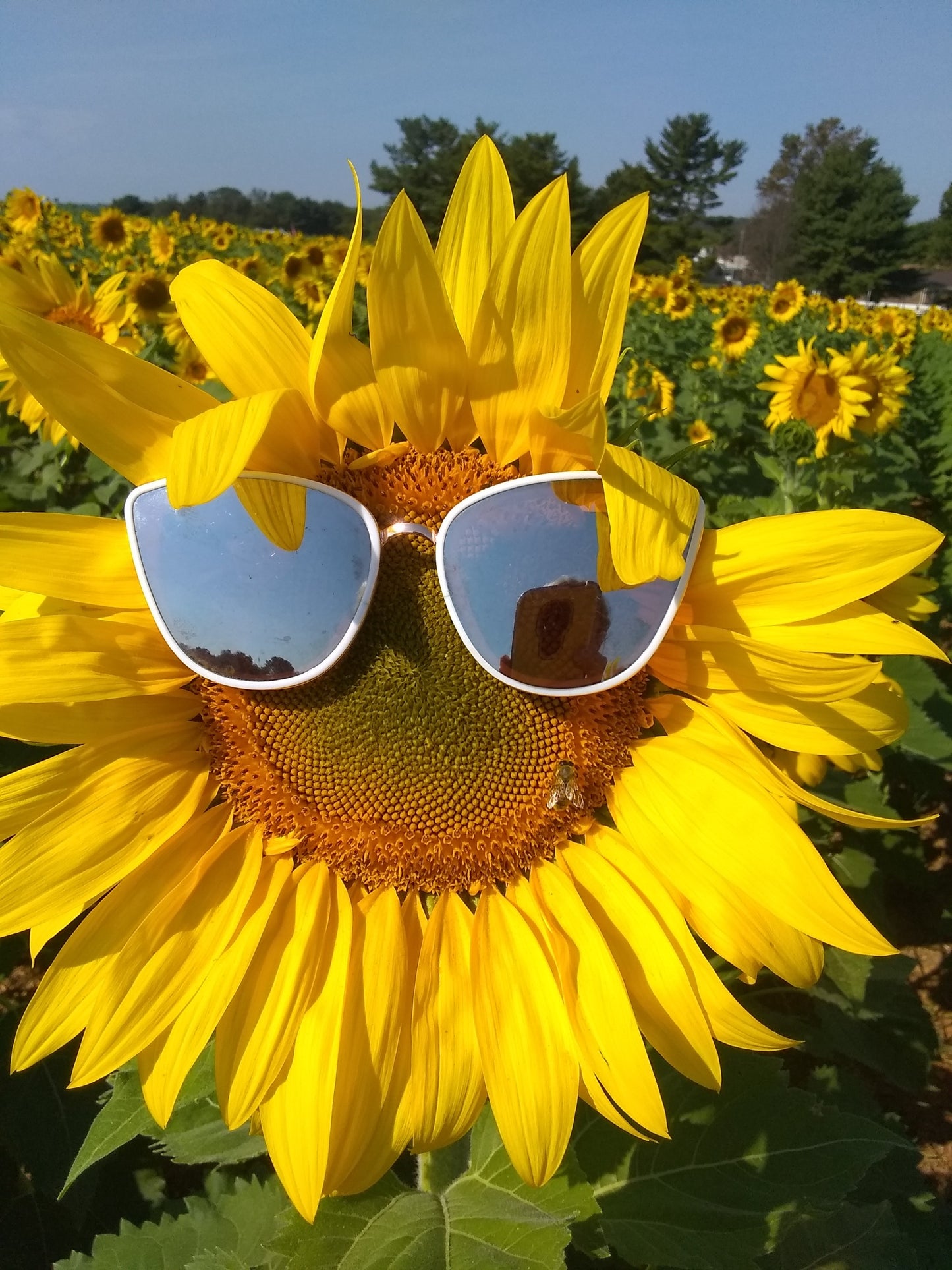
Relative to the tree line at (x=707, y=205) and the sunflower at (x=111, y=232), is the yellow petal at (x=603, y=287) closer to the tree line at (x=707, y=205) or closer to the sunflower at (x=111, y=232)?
the sunflower at (x=111, y=232)

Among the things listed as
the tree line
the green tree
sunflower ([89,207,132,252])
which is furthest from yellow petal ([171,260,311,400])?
the green tree

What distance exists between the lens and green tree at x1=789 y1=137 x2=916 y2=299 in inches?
1406

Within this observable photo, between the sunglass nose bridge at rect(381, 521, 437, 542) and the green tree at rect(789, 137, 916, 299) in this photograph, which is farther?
the green tree at rect(789, 137, 916, 299)

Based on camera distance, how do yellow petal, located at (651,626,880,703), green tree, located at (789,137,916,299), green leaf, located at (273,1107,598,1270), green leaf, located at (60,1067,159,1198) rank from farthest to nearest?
green tree, located at (789,137,916,299), green leaf, located at (60,1067,159,1198), green leaf, located at (273,1107,598,1270), yellow petal, located at (651,626,880,703)

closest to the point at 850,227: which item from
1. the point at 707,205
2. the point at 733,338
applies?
the point at 707,205

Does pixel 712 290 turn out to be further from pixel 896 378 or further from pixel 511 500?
pixel 511 500

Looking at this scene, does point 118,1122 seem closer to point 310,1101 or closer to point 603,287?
point 310,1101

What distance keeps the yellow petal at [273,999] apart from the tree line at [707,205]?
24172 millimetres

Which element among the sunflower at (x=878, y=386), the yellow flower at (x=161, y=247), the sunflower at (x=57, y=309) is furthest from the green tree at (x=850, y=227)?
the sunflower at (x=57, y=309)

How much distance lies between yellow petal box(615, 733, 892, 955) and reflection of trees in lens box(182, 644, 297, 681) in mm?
497

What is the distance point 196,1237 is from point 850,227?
136 feet

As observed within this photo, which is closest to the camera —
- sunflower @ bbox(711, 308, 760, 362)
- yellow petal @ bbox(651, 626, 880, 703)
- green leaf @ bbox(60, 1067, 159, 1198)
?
yellow petal @ bbox(651, 626, 880, 703)

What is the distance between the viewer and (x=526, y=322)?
102 cm

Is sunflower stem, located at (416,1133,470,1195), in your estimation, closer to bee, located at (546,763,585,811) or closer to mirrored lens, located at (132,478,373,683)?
bee, located at (546,763,585,811)
